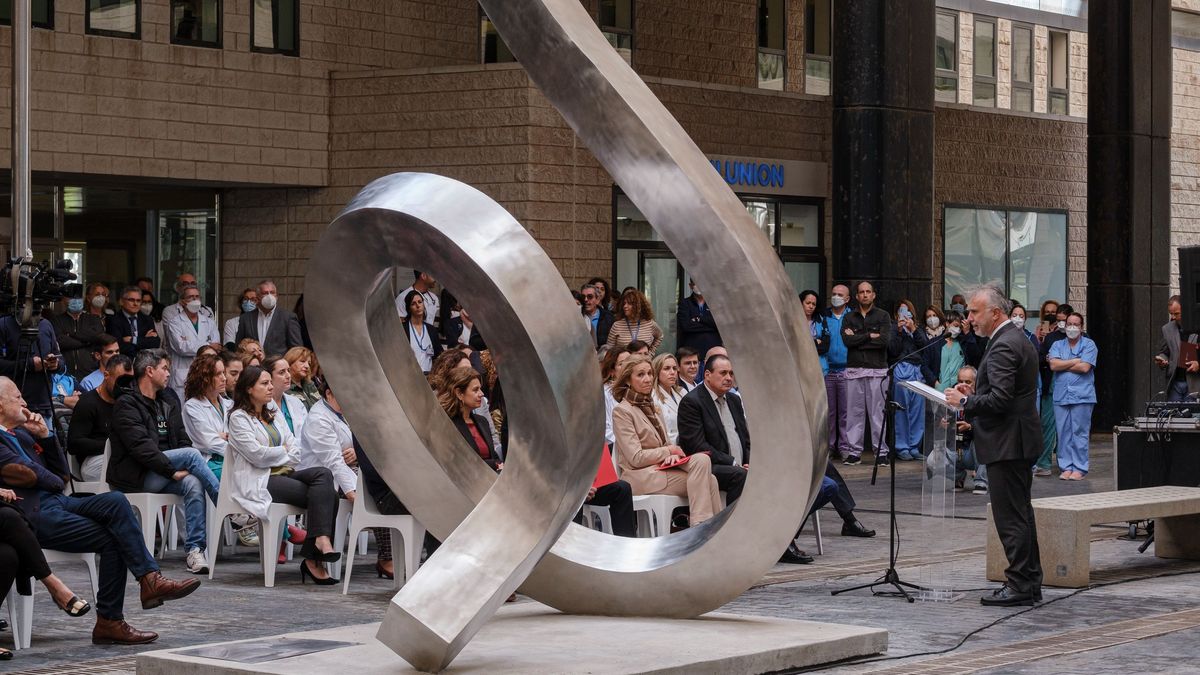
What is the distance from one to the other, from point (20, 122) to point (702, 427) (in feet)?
23.6

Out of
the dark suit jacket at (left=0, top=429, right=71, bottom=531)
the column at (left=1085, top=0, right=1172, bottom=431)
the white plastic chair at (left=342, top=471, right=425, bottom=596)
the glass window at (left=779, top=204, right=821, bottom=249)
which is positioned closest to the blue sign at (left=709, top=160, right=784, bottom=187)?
the glass window at (left=779, top=204, right=821, bottom=249)

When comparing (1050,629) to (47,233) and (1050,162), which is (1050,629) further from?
(1050,162)

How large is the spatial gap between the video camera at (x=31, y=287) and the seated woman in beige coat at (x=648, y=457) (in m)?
4.45

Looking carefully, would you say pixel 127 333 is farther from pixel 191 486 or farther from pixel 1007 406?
pixel 1007 406

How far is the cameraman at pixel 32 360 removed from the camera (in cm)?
1406

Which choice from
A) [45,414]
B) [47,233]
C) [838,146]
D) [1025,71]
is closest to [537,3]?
[45,414]

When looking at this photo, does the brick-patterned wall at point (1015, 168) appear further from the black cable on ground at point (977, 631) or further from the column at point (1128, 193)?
the black cable on ground at point (977, 631)

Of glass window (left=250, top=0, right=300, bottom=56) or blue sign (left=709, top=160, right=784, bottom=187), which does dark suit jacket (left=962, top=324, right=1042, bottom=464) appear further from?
glass window (left=250, top=0, right=300, bottom=56)

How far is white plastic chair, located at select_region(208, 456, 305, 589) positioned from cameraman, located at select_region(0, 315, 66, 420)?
235cm

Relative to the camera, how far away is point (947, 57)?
31.7 m

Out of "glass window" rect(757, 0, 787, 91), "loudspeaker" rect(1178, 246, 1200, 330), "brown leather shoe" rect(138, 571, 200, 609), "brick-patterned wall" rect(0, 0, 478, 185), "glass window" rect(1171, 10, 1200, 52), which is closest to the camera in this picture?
"brown leather shoe" rect(138, 571, 200, 609)

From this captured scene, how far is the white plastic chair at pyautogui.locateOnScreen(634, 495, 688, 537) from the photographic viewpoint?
12172 millimetres

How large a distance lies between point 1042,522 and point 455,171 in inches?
457

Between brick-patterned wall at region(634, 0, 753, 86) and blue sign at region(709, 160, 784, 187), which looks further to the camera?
brick-patterned wall at region(634, 0, 753, 86)
